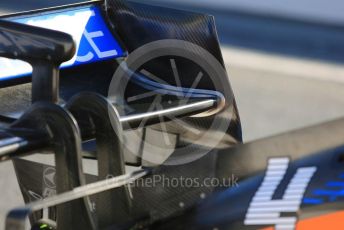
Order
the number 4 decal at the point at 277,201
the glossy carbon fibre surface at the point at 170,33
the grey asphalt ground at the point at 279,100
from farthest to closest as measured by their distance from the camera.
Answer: the grey asphalt ground at the point at 279,100, the glossy carbon fibre surface at the point at 170,33, the number 4 decal at the point at 277,201

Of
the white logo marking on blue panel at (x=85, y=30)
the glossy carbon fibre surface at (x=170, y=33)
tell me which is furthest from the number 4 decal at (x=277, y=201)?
the white logo marking on blue panel at (x=85, y=30)

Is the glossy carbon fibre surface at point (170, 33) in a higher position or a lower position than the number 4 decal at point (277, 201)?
higher

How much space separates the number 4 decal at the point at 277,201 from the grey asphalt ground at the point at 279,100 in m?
2.67

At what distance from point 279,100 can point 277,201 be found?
3.41 metres

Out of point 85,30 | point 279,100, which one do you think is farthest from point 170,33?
point 279,100

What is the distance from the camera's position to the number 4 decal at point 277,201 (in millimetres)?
1388

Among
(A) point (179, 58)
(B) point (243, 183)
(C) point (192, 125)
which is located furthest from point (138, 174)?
(A) point (179, 58)

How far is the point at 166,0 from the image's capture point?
671 cm

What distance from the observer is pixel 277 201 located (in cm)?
140

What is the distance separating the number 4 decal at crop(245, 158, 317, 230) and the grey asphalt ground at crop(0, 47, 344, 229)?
2670 mm

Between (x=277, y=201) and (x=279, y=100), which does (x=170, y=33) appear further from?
(x=279, y=100)

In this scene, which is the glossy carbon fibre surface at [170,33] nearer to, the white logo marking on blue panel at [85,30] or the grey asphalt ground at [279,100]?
the white logo marking on blue panel at [85,30]

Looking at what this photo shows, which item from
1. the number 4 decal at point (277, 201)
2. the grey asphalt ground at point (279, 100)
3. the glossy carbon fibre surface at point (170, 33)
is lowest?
the number 4 decal at point (277, 201)

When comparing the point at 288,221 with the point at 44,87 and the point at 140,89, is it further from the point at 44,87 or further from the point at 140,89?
the point at 140,89
